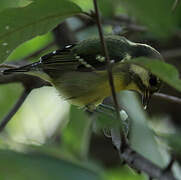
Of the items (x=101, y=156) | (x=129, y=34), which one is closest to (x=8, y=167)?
(x=129, y=34)

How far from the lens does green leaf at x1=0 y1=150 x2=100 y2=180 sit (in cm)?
81

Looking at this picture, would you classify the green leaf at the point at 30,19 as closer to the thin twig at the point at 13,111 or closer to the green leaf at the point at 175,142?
the green leaf at the point at 175,142

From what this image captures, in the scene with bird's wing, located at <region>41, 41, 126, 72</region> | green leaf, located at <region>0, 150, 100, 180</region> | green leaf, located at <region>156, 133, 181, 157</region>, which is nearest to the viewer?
green leaf, located at <region>0, 150, 100, 180</region>

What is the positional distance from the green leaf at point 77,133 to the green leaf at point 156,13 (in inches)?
64.2

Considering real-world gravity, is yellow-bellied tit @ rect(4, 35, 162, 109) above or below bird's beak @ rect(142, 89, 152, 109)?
above

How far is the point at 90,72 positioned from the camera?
106 inches

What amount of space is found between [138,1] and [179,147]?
1.48 ft

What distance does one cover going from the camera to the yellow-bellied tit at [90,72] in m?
2.63

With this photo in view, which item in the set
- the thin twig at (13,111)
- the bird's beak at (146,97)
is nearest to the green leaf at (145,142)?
the bird's beak at (146,97)

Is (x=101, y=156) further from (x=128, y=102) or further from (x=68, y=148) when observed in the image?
(x=68, y=148)

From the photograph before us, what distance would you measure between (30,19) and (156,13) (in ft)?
2.54

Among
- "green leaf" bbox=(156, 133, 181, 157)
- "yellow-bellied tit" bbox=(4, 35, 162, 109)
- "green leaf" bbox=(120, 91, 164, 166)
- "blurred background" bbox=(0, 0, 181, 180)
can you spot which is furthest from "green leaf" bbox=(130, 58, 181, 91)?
"yellow-bellied tit" bbox=(4, 35, 162, 109)

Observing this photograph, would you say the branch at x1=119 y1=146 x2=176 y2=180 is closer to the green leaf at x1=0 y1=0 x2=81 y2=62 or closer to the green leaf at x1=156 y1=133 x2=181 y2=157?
the green leaf at x1=156 y1=133 x2=181 y2=157

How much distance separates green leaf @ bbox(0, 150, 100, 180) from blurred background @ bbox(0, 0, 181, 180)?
1.81ft
